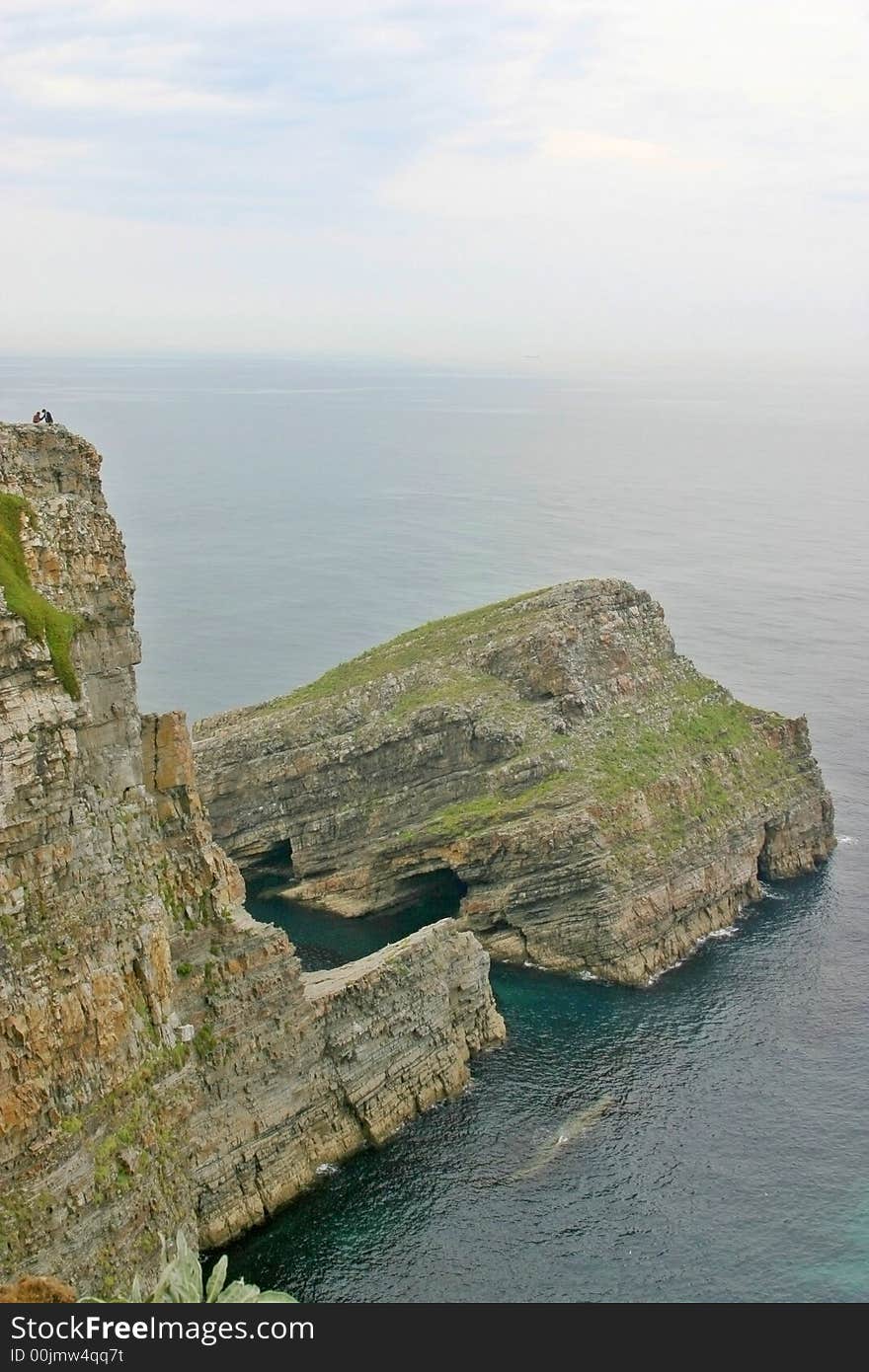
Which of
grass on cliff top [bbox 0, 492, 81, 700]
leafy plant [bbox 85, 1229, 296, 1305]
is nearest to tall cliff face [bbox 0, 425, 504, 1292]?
grass on cliff top [bbox 0, 492, 81, 700]

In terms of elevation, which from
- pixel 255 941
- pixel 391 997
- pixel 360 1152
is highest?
pixel 255 941

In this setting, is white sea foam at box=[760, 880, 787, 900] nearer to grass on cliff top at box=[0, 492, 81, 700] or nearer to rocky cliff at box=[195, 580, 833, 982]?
rocky cliff at box=[195, 580, 833, 982]

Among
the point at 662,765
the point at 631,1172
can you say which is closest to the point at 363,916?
the point at 662,765

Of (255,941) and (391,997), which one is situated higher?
(255,941)

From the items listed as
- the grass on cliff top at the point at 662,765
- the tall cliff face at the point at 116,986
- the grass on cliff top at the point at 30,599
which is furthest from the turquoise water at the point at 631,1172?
the grass on cliff top at the point at 30,599

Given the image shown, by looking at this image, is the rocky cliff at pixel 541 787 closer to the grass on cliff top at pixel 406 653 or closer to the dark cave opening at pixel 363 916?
the grass on cliff top at pixel 406 653

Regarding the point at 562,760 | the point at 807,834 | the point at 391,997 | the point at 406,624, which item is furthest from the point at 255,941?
the point at 406,624
